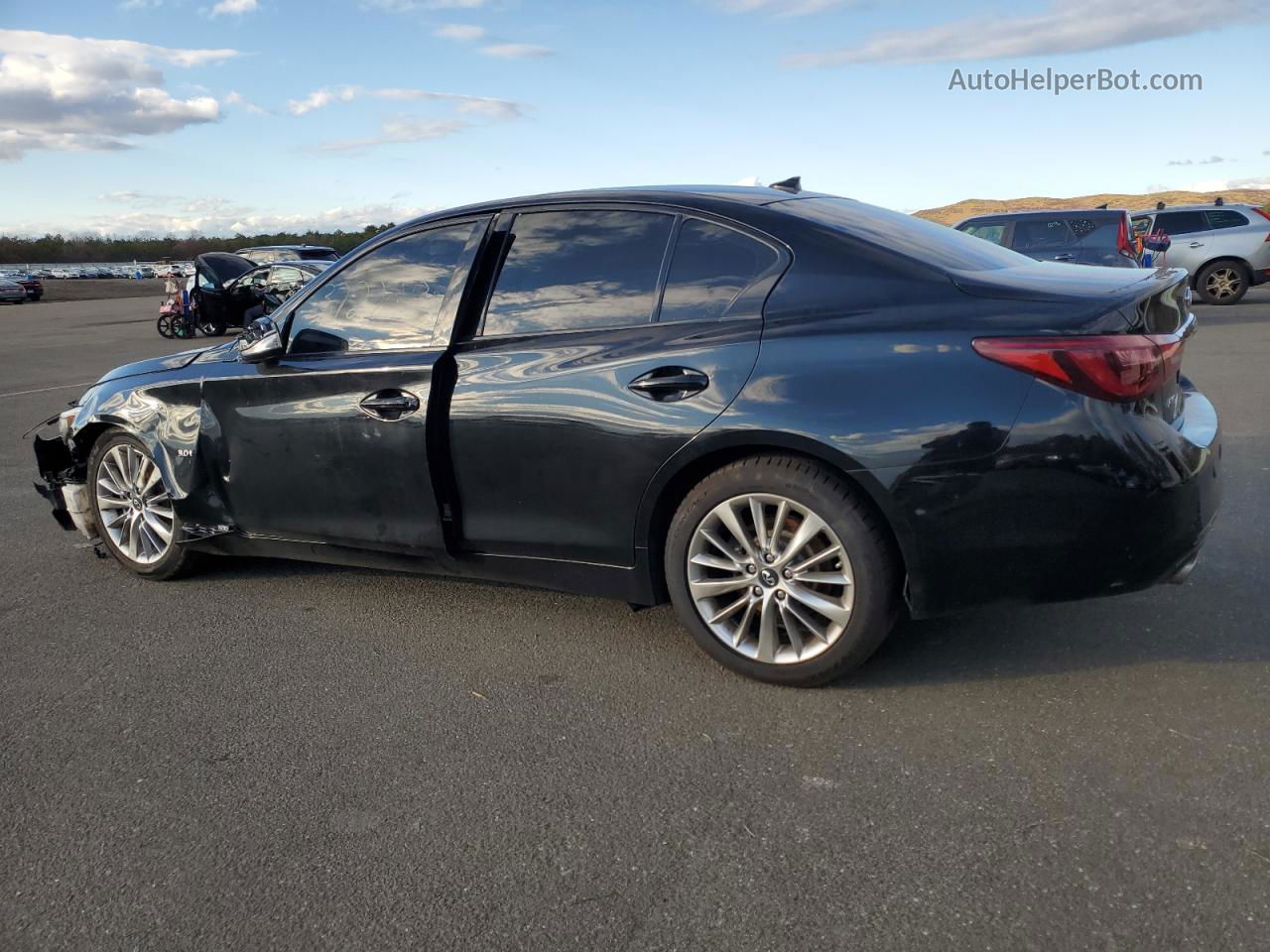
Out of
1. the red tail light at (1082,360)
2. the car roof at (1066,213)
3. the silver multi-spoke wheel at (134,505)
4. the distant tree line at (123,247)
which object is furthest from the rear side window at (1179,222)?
the distant tree line at (123,247)

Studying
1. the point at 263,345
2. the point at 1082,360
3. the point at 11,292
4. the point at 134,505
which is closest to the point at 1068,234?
the point at 1082,360

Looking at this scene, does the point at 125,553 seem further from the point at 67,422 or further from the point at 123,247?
the point at 123,247

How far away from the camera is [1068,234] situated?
15258mm

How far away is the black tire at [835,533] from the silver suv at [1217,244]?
17.0 meters

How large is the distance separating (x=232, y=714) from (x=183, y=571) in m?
1.68

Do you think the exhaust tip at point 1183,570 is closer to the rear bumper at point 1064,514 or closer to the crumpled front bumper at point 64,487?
the rear bumper at point 1064,514

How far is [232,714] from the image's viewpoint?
3572 millimetres

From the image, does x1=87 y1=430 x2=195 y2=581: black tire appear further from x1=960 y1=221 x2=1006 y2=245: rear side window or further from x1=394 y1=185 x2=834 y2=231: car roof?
x1=960 y1=221 x2=1006 y2=245: rear side window

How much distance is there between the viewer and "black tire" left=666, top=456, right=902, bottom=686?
3.32m

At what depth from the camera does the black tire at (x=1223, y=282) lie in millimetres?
18453

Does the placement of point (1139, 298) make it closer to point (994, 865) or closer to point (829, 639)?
point (829, 639)

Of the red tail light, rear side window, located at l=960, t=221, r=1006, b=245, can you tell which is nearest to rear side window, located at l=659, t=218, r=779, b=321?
the red tail light

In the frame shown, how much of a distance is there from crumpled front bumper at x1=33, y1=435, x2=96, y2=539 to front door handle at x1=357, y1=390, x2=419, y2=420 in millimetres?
2024

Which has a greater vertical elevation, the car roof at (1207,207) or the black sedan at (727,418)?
the car roof at (1207,207)
